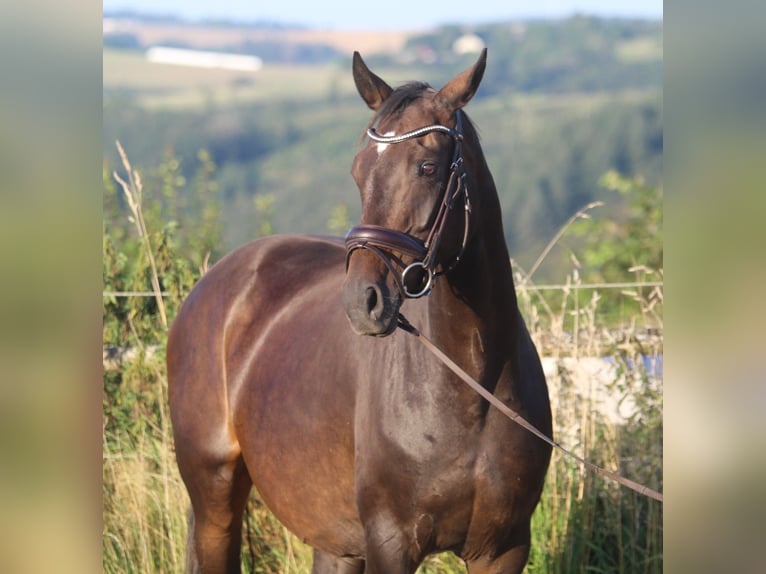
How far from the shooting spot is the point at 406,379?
2.96m

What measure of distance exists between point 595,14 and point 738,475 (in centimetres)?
4495

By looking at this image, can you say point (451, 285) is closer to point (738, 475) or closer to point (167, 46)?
point (738, 475)

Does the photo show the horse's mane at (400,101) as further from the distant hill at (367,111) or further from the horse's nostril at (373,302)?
the distant hill at (367,111)

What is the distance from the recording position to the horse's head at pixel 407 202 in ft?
8.25

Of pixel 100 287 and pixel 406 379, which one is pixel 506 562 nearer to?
pixel 406 379

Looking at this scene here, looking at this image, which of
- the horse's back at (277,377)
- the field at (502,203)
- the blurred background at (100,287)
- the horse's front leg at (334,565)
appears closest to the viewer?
the blurred background at (100,287)

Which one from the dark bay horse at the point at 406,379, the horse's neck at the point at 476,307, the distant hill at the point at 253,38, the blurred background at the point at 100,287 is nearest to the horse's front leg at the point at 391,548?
the dark bay horse at the point at 406,379

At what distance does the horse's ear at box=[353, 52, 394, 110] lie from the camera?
2938 millimetres

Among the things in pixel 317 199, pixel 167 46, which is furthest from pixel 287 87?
pixel 317 199

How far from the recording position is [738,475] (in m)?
0.95

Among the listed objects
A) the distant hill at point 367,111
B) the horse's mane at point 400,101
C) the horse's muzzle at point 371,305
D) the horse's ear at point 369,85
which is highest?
the distant hill at point 367,111

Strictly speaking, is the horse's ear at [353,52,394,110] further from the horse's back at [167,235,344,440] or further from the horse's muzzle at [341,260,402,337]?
the horse's back at [167,235,344,440]

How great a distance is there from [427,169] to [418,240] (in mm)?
185

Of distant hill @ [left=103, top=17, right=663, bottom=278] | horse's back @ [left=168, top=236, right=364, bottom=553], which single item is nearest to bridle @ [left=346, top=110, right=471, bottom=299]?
horse's back @ [left=168, top=236, right=364, bottom=553]
